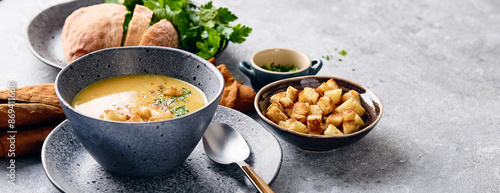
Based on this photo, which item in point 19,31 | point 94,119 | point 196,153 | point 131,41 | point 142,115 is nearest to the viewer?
point 94,119

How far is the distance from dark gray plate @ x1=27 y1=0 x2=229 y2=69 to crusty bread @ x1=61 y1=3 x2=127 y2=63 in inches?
4.5

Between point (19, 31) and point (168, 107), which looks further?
point (19, 31)

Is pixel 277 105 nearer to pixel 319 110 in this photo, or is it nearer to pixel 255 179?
pixel 319 110

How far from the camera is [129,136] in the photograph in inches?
46.0

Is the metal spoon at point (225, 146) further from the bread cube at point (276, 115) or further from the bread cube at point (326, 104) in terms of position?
the bread cube at point (326, 104)

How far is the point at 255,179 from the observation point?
4.11 feet

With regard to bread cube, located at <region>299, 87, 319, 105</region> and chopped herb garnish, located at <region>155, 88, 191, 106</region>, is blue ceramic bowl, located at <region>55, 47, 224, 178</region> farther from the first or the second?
bread cube, located at <region>299, 87, 319, 105</region>

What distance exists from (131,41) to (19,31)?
0.74 m

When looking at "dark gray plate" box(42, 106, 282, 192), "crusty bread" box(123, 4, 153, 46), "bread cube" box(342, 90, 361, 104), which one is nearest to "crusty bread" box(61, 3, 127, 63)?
"crusty bread" box(123, 4, 153, 46)

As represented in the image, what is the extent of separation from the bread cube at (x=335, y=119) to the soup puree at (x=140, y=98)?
399 millimetres

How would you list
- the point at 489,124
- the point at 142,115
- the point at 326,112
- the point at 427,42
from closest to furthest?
the point at 142,115 < the point at 326,112 < the point at 489,124 < the point at 427,42

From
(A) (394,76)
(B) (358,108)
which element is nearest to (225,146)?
(B) (358,108)

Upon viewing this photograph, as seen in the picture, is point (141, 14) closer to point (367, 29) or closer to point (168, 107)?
point (168, 107)

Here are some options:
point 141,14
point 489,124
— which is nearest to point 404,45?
Result: point 489,124
